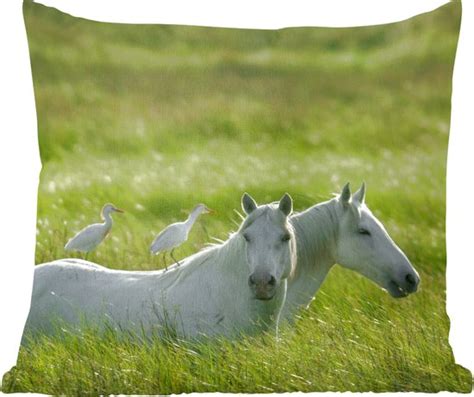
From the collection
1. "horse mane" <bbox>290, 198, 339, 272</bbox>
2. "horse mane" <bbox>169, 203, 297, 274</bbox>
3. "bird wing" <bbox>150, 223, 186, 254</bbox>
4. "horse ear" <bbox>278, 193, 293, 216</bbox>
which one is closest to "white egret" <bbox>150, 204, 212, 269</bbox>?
"bird wing" <bbox>150, 223, 186, 254</bbox>

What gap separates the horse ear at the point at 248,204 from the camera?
18.1ft

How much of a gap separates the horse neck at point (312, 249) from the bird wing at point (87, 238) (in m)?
1.13

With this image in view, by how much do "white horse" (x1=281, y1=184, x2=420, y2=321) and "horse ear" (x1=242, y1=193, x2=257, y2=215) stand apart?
590 mm

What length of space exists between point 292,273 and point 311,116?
1043mm

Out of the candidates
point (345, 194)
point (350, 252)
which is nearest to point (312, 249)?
point (350, 252)

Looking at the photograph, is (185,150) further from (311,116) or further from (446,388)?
(446,388)

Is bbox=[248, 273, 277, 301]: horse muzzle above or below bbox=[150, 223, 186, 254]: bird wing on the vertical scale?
below

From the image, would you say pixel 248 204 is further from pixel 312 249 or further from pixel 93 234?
pixel 93 234

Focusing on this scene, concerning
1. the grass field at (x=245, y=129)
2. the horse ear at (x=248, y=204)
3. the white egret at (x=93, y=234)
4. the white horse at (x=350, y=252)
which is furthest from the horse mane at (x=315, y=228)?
the white egret at (x=93, y=234)

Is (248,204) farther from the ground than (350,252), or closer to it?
farther from the ground

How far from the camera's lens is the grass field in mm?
6219

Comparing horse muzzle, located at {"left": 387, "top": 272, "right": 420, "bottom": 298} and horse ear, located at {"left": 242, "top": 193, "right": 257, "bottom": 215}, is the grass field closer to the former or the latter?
horse muzzle, located at {"left": 387, "top": 272, "right": 420, "bottom": 298}

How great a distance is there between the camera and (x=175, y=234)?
6.09 m

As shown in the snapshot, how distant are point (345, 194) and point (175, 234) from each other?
98 centimetres
